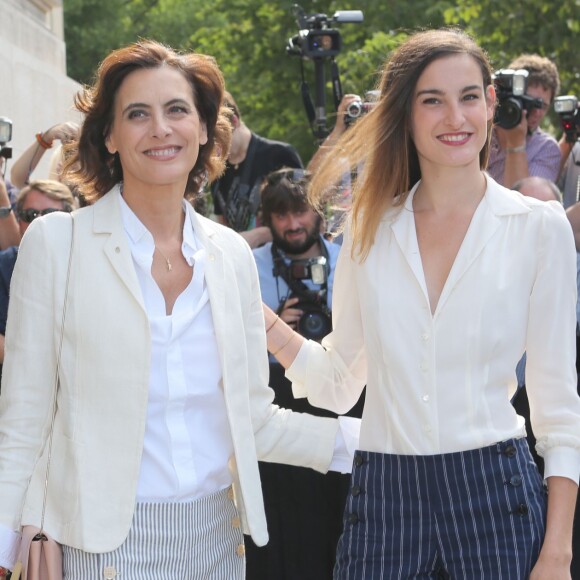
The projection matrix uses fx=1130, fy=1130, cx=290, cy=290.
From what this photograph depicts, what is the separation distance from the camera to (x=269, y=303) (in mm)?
5703

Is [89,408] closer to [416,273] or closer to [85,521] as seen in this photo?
[85,521]

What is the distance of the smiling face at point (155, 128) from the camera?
123 inches

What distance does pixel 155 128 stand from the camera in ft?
10.2

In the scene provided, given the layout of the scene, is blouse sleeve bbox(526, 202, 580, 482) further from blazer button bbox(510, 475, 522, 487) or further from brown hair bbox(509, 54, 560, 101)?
brown hair bbox(509, 54, 560, 101)

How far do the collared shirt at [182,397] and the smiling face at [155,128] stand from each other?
0.15 metres

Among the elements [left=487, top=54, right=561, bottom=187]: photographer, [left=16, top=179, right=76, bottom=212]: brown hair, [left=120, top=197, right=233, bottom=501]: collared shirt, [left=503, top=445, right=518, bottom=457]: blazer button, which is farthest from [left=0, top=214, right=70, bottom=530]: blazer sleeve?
[left=487, top=54, right=561, bottom=187]: photographer

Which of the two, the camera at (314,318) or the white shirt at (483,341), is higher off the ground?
the white shirt at (483,341)

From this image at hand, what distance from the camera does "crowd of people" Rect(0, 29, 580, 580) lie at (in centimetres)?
292

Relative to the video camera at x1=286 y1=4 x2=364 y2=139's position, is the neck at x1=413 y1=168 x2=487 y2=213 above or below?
below

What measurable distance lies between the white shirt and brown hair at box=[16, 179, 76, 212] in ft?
10.3

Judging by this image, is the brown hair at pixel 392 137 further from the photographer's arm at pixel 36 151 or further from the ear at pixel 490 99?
the photographer's arm at pixel 36 151

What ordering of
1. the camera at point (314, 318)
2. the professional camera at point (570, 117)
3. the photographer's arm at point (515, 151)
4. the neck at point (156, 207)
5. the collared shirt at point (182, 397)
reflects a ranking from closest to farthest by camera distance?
the collared shirt at point (182, 397) < the neck at point (156, 207) < the camera at point (314, 318) < the photographer's arm at point (515, 151) < the professional camera at point (570, 117)

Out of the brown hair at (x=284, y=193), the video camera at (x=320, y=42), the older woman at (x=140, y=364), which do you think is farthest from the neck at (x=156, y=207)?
the video camera at (x=320, y=42)

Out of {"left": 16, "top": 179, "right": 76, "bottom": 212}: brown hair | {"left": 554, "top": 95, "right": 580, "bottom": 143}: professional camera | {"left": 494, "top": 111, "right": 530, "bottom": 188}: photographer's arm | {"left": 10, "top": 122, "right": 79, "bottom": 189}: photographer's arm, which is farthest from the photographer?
{"left": 554, "top": 95, "right": 580, "bottom": 143}: professional camera
